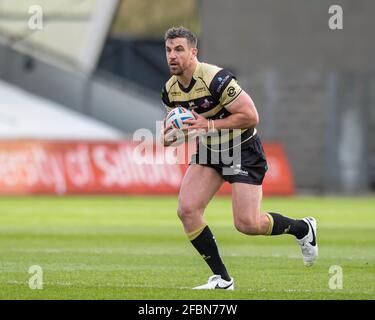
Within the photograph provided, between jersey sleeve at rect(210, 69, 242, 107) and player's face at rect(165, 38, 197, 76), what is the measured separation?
343 millimetres

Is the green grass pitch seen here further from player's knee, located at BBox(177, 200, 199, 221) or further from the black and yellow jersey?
the black and yellow jersey

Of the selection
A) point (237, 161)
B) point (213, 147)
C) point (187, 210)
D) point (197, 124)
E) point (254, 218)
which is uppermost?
point (197, 124)

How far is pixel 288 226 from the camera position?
11.3 metres

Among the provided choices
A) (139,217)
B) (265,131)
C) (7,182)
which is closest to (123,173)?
(7,182)

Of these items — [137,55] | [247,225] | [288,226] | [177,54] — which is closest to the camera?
[177,54]

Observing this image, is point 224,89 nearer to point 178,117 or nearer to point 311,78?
point 178,117

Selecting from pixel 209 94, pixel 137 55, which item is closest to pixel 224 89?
pixel 209 94

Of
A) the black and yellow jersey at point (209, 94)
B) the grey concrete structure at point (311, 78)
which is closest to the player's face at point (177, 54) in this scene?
the black and yellow jersey at point (209, 94)

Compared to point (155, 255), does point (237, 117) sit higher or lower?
higher

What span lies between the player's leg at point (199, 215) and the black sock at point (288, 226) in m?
0.81

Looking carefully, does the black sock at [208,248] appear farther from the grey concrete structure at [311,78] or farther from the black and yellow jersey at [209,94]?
the grey concrete structure at [311,78]

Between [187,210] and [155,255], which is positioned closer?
[187,210]

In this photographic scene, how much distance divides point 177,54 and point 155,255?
4247 mm

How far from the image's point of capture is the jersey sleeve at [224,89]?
10.5 m
